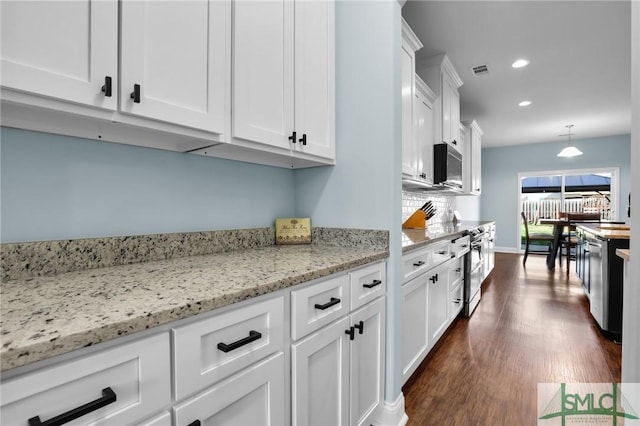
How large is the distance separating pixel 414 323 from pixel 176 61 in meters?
1.82

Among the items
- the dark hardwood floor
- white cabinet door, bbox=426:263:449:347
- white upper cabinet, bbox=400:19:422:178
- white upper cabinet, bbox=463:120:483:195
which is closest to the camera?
the dark hardwood floor

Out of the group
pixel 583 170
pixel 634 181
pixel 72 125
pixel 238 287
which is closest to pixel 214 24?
pixel 72 125

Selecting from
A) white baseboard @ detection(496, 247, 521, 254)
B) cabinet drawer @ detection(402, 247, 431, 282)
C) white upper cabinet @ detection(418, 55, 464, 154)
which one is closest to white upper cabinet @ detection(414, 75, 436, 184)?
white upper cabinet @ detection(418, 55, 464, 154)

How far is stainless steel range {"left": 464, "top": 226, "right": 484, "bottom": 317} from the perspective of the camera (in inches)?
120

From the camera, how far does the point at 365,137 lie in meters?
1.62

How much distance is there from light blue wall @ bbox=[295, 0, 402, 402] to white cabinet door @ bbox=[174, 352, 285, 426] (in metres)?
0.81

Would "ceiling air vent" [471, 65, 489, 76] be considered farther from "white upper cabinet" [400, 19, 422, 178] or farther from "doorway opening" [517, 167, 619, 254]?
"doorway opening" [517, 167, 619, 254]

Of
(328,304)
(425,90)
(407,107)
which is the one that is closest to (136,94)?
(328,304)

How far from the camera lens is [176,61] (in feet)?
3.35

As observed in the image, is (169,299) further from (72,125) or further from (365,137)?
(365,137)

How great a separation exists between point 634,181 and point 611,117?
5978 mm

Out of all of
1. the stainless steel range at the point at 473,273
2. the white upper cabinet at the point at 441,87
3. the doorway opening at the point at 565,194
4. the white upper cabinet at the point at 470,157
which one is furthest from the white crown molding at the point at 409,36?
the doorway opening at the point at 565,194

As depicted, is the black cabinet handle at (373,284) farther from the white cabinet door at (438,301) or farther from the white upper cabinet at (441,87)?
the white upper cabinet at (441,87)

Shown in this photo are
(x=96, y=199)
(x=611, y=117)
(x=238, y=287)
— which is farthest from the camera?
(x=611, y=117)
